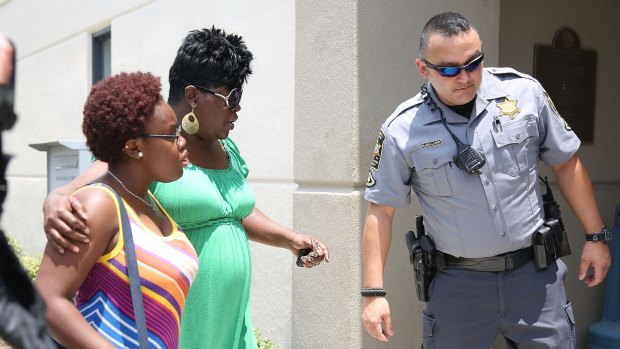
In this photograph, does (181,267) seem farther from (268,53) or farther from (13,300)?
(268,53)

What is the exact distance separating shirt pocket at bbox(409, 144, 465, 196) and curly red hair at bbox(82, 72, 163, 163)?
1.24 m

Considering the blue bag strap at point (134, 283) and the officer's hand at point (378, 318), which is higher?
the blue bag strap at point (134, 283)

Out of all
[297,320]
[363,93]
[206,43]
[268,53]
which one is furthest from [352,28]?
[297,320]

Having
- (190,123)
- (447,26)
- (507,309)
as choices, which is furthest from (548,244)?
(190,123)

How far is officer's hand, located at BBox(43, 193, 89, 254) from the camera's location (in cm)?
188

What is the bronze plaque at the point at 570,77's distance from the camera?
476 cm

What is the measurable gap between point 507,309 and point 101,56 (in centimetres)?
637

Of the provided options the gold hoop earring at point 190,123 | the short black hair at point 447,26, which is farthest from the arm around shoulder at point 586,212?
the gold hoop earring at point 190,123

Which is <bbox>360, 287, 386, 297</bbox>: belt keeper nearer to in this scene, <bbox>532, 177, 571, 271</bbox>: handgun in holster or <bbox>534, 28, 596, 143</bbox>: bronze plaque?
<bbox>532, 177, 571, 271</bbox>: handgun in holster

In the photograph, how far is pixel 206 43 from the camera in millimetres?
2861

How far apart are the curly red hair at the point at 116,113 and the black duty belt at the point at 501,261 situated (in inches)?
58.2

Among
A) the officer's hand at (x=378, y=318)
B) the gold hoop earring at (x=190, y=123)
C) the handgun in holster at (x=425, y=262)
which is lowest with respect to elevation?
the officer's hand at (x=378, y=318)

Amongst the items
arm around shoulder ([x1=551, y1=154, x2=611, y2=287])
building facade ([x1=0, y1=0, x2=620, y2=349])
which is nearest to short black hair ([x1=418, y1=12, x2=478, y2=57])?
arm around shoulder ([x1=551, y1=154, x2=611, y2=287])

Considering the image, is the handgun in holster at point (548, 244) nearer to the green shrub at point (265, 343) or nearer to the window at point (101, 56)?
the green shrub at point (265, 343)
